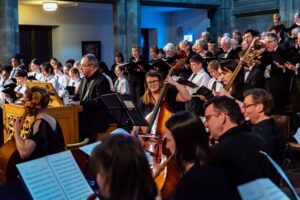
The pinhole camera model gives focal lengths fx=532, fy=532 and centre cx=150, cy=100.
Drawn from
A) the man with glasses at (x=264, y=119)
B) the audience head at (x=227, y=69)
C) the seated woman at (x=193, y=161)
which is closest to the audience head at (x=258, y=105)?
the man with glasses at (x=264, y=119)

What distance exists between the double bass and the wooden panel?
1.46 meters

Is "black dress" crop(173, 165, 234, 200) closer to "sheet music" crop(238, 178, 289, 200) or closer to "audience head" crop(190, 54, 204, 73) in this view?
"sheet music" crop(238, 178, 289, 200)

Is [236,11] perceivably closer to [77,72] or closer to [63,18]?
[63,18]

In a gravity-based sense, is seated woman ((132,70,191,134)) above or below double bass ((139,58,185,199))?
above

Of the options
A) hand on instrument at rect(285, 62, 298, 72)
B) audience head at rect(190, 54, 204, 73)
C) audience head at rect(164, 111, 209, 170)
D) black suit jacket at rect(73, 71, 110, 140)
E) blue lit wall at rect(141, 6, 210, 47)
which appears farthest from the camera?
blue lit wall at rect(141, 6, 210, 47)

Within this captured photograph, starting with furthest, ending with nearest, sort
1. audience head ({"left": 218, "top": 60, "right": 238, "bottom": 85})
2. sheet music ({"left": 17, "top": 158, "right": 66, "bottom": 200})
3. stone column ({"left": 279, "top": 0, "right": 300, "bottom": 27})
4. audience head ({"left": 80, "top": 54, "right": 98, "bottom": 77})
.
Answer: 1. stone column ({"left": 279, "top": 0, "right": 300, "bottom": 27})
2. audience head ({"left": 80, "top": 54, "right": 98, "bottom": 77})
3. audience head ({"left": 218, "top": 60, "right": 238, "bottom": 85})
4. sheet music ({"left": 17, "top": 158, "right": 66, "bottom": 200})

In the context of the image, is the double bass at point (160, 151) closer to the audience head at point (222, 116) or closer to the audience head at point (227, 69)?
the audience head at point (222, 116)

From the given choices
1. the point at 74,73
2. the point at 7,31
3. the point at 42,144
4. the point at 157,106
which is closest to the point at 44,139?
the point at 42,144

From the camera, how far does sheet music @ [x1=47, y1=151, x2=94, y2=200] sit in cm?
320

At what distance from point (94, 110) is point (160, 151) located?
8.72ft

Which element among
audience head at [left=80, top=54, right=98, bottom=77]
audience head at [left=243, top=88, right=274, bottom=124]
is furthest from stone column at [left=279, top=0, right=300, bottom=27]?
audience head at [left=243, top=88, right=274, bottom=124]

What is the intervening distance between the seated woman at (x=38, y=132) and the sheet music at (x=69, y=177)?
103 centimetres

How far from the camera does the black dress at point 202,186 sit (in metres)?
2.61

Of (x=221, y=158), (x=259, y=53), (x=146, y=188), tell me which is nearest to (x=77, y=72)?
(x=259, y=53)
